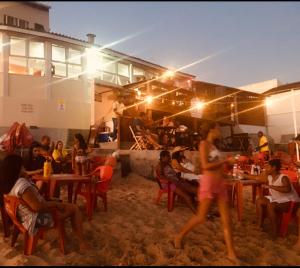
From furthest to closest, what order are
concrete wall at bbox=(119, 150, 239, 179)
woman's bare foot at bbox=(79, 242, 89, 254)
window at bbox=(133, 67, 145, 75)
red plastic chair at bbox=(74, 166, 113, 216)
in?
window at bbox=(133, 67, 145, 75) → concrete wall at bbox=(119, 150, 239, 179) → red plastic chair at bbox=(74, 166, 113, 216) → woman's bare foot at bbox=(79, 242, 89, 254)

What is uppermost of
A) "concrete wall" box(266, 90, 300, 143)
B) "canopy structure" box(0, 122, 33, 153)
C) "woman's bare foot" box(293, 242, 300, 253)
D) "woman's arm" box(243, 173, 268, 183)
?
"concrete wall" box(266, 90, 300, 143)

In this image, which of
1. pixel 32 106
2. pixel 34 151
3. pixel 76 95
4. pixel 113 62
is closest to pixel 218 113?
pixel 113 62

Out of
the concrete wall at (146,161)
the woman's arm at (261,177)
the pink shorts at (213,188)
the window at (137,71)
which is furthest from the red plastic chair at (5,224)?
the window at (137,71)

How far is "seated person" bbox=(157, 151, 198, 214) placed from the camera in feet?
19.0

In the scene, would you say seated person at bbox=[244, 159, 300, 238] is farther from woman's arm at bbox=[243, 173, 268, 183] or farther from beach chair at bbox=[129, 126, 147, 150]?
beach chair at bbox=[129, 126, 147, 150]

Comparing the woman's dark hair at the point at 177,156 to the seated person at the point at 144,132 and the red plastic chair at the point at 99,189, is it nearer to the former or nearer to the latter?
the red plastic chair at the point at 99,189

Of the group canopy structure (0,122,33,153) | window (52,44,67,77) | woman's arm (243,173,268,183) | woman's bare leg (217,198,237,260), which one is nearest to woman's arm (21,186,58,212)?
woman's bare leg (217,198,237,260)

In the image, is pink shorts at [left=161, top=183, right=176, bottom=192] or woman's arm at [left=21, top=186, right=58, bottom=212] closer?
woman's arm at [left=21, top=186, right=58, bottom=212]

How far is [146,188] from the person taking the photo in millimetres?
8562

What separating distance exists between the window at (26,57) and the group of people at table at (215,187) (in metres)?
10.6

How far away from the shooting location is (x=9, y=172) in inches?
153

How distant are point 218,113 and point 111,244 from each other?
658 inches

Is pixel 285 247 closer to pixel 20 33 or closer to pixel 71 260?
pixel 71 260

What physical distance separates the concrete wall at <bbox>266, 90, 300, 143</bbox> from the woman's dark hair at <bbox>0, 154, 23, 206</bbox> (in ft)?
61.3
